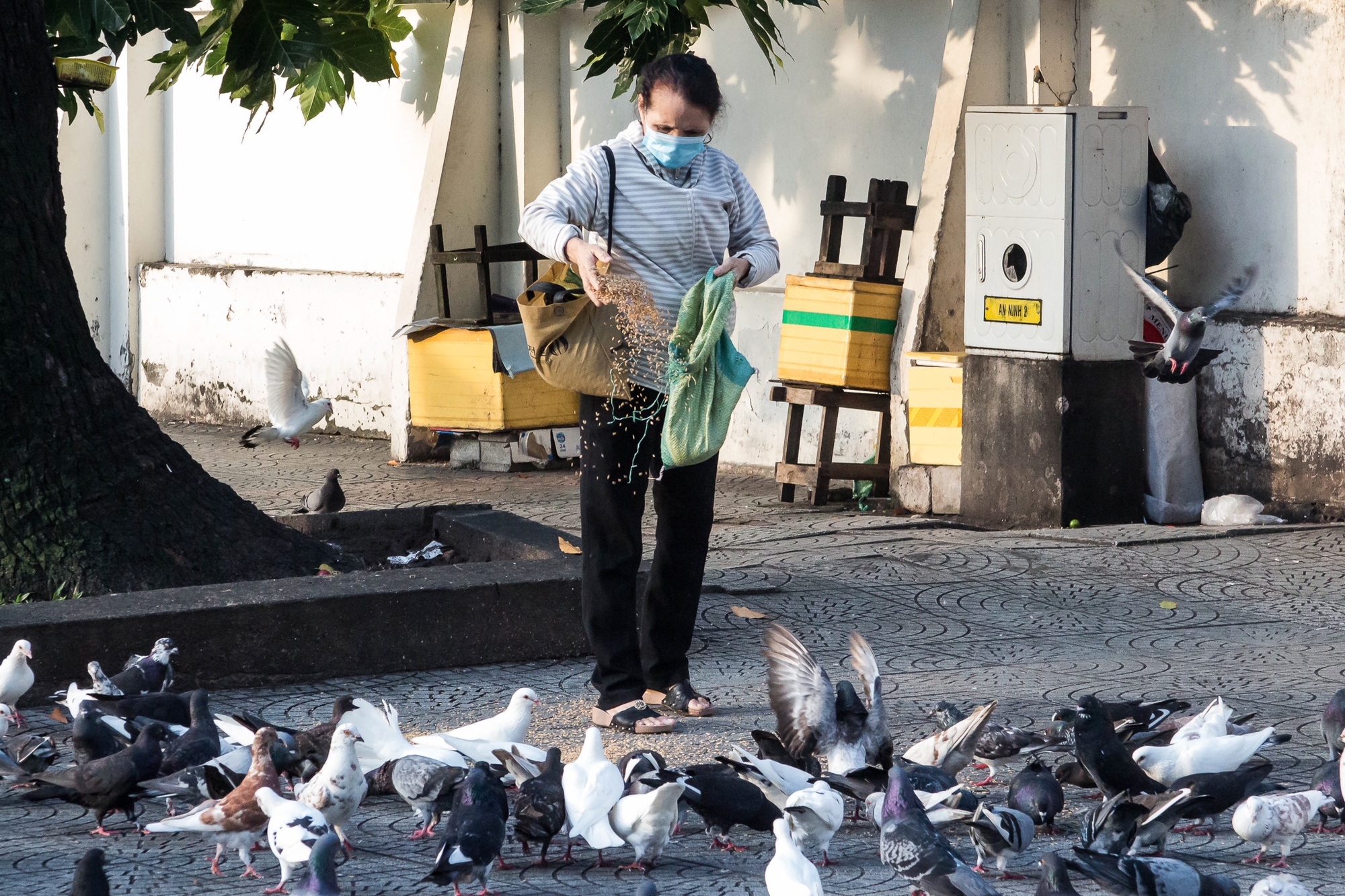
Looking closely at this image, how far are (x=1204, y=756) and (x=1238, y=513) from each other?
503cm

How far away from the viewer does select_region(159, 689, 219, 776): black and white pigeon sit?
16.4 ft

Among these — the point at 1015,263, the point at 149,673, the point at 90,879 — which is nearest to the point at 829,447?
the point at 1015,263

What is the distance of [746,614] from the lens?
7.58 meters

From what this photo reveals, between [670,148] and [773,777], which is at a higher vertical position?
[670,148]

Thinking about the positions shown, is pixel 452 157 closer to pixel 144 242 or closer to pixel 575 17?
pixel 575 17

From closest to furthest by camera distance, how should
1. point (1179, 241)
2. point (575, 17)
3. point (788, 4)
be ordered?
point (1179, 241)
point (788, 4)
point (575, 17)

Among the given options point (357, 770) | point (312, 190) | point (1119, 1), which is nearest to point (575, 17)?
point (312, 190)

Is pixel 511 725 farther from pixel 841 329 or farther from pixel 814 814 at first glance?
pixel 841 329

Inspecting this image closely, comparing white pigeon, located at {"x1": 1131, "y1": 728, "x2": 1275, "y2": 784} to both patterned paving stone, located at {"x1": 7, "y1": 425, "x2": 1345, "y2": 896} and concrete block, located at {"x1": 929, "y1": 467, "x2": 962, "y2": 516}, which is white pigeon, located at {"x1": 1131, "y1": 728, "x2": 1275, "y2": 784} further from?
concrete block, located at {"x1": 929, "y1": 467, "x2": 962, "y2": 516}

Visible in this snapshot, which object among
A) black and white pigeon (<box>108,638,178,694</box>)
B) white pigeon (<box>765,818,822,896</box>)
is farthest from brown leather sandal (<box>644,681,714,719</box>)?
white pigeon (<box>765,818,822,896</box>)

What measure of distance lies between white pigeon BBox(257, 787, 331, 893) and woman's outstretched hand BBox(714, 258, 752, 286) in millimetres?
2160

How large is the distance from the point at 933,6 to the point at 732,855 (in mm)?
7601

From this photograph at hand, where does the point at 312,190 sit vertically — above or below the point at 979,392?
above

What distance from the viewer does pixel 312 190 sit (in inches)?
588
